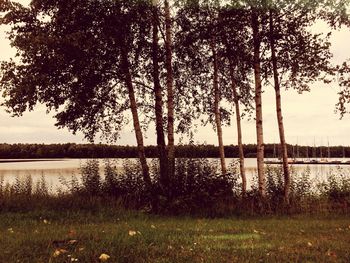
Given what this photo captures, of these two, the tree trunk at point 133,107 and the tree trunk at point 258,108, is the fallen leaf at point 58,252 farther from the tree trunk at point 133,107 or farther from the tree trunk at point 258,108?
the tree trunk at point 133,107

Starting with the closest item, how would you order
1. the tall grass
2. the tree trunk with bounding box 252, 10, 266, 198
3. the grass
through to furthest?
the grass, the tall grass, the tree trunk with bounding box 252, 10, 266, 198

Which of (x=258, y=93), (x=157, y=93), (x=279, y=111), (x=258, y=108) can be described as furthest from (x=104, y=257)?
(x=157, y=93)

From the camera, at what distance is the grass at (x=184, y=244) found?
8.01 meters

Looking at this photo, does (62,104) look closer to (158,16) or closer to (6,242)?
(158,16)

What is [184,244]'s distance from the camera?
927cm

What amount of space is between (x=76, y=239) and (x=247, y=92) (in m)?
18.0

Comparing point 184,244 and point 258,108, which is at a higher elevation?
point 258,108

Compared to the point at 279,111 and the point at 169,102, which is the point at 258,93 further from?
the point at 169,102

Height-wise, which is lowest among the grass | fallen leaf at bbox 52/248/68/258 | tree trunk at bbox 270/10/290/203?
the grass

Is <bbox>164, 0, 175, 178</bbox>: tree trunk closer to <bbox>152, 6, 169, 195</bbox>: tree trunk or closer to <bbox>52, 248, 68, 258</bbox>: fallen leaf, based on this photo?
<bbox>152, 6, 169, 195</bbox>: tree trunk

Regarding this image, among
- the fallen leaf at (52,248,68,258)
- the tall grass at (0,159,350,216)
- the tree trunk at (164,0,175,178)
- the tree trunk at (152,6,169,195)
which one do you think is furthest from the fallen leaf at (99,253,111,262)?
the tree trunk at (152,6,169,195)

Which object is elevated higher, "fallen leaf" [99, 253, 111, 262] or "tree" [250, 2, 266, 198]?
"tree" [250, 2, 266, 198]

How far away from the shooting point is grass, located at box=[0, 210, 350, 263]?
26.3 feet

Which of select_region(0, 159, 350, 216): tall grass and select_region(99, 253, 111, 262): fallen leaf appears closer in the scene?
select_region(99, 253, 111, 262): fallen leaf
